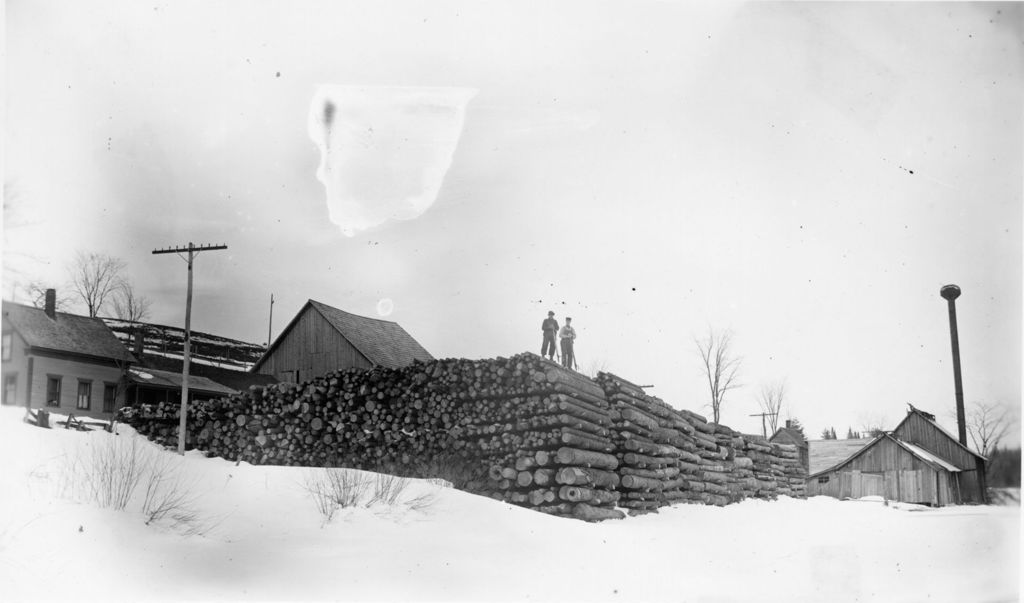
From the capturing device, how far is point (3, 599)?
4.72 m

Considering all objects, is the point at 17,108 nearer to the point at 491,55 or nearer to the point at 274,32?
the point at 274,32

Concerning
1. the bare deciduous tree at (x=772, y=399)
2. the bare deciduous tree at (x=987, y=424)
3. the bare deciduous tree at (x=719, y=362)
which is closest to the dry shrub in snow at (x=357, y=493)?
the bare deciduous tree at (x=719, y=362)

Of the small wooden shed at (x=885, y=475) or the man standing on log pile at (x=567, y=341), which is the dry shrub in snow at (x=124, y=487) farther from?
the small wooden shed at (x=885, y=475)

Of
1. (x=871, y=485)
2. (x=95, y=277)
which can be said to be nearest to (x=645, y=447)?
(x=95, y=277)

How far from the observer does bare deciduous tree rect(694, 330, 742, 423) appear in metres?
7.19

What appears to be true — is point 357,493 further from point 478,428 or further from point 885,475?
point 885,475

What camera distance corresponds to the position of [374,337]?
7.70m

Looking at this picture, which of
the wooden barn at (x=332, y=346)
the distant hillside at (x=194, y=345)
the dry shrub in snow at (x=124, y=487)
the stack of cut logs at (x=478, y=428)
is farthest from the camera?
the wooden barn at (x=332, y=346)

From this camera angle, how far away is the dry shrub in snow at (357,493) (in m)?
5.48

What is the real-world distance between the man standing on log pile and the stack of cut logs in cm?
17

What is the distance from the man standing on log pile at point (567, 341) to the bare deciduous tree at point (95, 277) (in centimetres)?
368

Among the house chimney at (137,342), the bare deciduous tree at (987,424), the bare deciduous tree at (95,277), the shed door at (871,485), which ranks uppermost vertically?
the bare deciduous tree at (95,277)

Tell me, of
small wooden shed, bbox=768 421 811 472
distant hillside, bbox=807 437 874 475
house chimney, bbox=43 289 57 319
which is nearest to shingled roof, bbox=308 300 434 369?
house chimney, bbox=43 289 57 319

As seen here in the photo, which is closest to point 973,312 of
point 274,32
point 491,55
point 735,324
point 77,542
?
point 735,324
